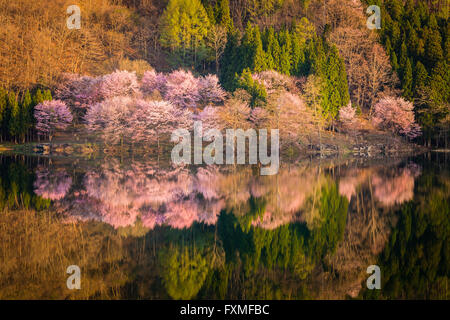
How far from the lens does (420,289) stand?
7824 mm

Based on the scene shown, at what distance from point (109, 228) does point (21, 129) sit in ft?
134

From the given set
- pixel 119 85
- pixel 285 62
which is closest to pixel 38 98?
pixel 119 85

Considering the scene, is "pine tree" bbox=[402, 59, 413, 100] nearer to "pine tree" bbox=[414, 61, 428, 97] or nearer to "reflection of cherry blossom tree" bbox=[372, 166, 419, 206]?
"pine tree" bbox=[414, 61, 428, 97]

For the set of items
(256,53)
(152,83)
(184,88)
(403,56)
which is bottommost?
(184,88)

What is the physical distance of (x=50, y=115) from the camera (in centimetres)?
4856

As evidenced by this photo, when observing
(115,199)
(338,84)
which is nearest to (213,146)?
(338,84)

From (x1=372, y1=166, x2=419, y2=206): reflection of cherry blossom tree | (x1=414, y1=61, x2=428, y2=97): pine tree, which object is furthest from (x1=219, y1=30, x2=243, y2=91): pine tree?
(x1=372, y1=166, x2=419, y2=206): reflection of cherry blossom tree

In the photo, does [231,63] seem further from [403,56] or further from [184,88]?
[403,56]

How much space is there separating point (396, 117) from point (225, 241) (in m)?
Answer: 44.8

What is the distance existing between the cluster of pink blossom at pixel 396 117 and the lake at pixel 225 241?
1298 inches

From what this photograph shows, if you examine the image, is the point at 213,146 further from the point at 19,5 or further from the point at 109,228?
the point at 19,5

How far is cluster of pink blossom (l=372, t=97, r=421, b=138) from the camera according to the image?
50.8 m

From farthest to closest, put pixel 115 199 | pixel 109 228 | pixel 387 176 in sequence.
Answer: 1. pixel 387 176
2. pixel 115 199
3. pixel 109 228
